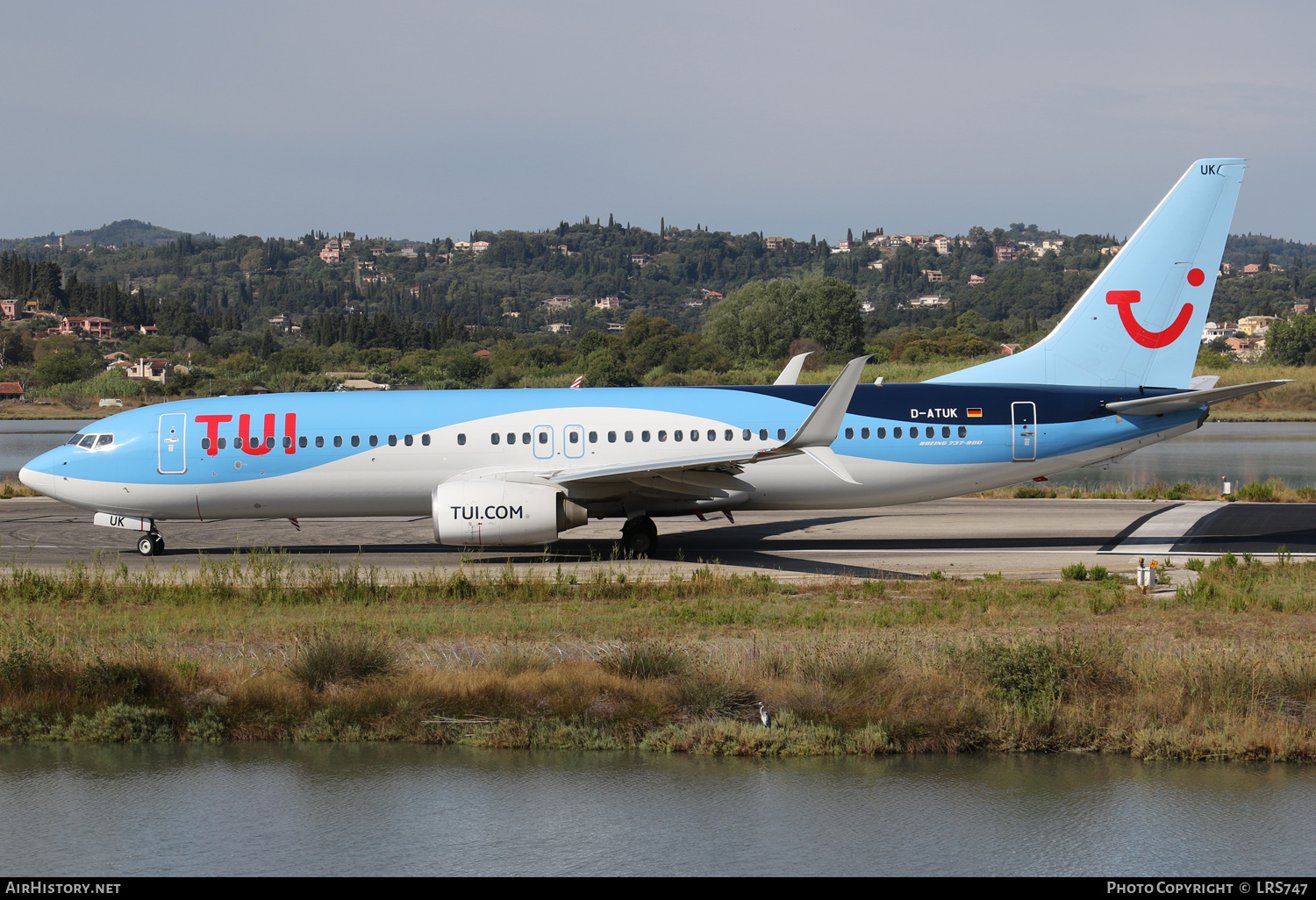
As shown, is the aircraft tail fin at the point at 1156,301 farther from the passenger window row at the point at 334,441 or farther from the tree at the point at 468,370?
the tree at the point at 468,370

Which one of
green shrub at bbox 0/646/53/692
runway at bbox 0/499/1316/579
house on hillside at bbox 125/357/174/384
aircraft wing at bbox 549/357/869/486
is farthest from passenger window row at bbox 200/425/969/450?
house on hillside at bbox 125/357/174/384

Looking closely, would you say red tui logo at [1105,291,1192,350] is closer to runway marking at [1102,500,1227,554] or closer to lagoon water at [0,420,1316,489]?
runway marking at [1102,500,1227,554]

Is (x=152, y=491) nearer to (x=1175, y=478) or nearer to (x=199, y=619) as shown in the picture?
(x=199, y=619)

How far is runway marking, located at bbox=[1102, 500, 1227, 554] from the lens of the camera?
26.0m

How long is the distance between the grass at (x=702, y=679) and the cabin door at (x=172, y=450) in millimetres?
8129

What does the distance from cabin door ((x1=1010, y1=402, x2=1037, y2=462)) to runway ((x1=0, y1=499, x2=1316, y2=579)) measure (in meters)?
2.21

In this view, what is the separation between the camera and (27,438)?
8769 cm

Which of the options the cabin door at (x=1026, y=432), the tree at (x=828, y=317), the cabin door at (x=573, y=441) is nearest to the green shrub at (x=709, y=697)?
the cabin door at (x=573, y=441)

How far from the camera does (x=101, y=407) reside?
12225cm

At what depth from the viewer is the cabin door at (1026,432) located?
1022 inches

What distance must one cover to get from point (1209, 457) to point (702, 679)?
180ft

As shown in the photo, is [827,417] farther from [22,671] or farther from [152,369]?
[152,369]

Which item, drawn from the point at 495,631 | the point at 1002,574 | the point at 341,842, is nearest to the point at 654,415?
the point at 1002,574

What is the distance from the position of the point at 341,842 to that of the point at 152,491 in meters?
17.9
